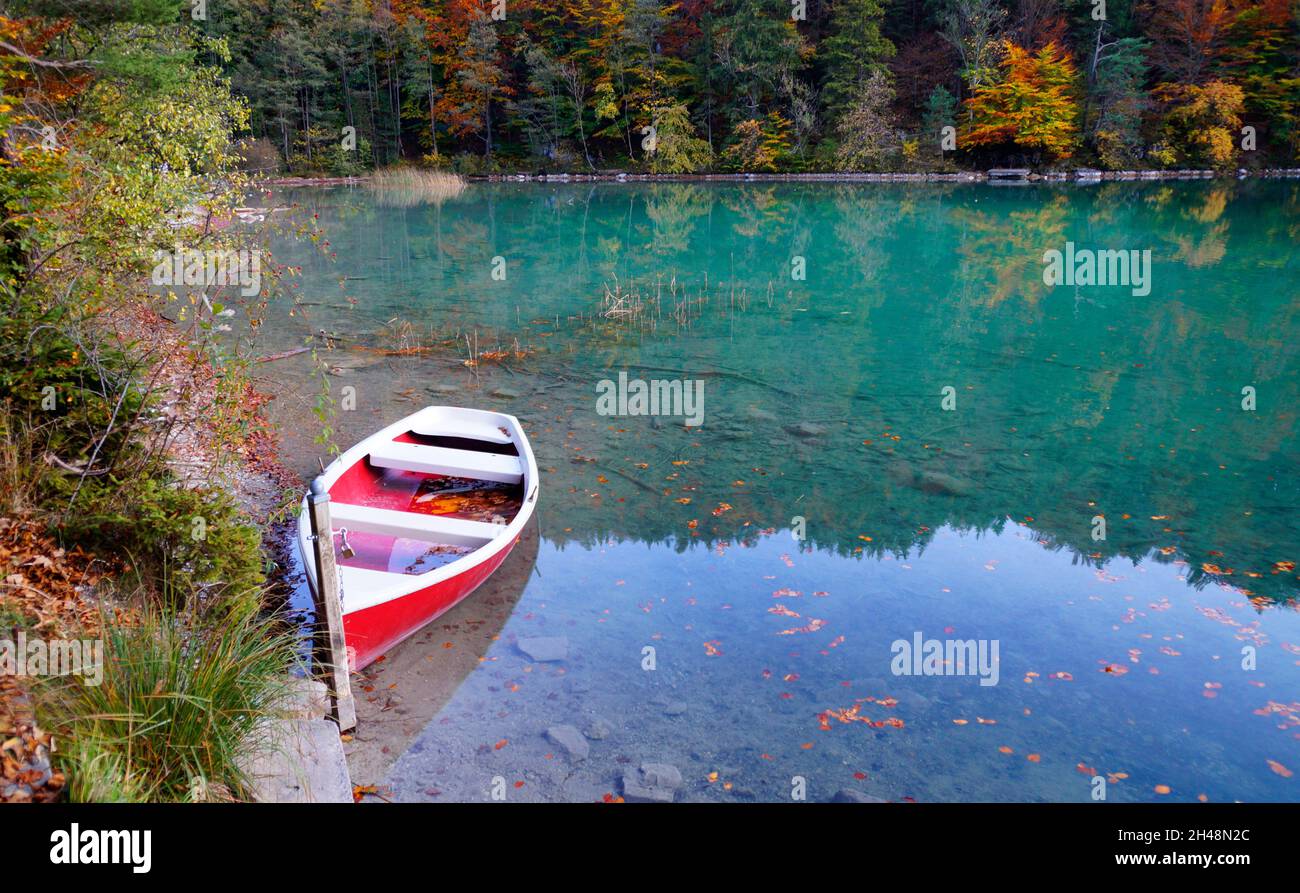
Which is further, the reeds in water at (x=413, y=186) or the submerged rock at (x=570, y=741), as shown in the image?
the reeds in water at (x=413, y=186)

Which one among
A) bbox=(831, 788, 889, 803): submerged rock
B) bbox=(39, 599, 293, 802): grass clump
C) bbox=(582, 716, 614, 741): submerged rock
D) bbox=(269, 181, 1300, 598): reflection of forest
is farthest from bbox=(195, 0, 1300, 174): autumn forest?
bbox=(39, 599, 293, 802): grass clump

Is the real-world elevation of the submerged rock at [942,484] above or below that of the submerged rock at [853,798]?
above

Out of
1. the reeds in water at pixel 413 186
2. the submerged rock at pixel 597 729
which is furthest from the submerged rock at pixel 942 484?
the reeds in water at pixel 413 186

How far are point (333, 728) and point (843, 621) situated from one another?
3.36 metres

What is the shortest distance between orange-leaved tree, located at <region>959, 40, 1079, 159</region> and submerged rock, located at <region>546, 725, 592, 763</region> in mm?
36827

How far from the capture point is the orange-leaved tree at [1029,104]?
34.9 m

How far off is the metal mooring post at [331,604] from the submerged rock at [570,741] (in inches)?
40.9

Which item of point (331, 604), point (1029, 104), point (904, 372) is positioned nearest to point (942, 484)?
point (904, 372)

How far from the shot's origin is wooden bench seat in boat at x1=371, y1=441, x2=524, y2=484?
22.9 feet

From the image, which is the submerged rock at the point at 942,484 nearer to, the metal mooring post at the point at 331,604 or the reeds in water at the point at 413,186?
the metal mooring post at the point at 331,604

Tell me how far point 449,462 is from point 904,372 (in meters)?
6.99

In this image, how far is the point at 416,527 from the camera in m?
5.88

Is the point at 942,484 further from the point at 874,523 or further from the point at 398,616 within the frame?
the point at 398,616

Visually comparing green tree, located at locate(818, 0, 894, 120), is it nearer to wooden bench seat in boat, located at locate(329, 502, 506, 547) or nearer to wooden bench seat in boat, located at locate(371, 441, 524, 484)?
wooden bench seat in boat, located at locate(371, 441, 524, 484)
